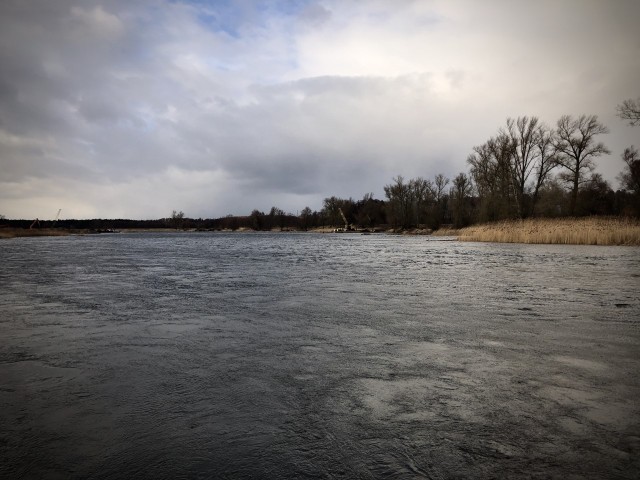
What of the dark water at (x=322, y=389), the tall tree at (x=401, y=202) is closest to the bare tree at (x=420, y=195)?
the tall tree at (x=401, y=202)

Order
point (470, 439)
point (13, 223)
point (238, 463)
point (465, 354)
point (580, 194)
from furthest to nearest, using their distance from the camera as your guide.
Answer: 1. point (13, 223)
2. point (580, 194)
3. point (465, 354)
4. point (470, 439)
5. point (238, 463)

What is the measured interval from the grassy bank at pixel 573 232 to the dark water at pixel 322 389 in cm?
1773

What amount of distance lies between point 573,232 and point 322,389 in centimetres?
2532

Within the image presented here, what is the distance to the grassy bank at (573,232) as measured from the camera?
69.1 ft

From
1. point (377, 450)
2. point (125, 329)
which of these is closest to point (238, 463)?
point (377, 450)

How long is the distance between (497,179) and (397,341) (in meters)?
38.2

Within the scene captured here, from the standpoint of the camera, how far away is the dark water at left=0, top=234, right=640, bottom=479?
216 cm

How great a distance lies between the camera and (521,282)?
946 cm

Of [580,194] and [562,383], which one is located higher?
[580,194]

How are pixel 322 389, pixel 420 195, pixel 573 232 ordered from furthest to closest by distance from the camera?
1. pixel 420 195
2. pixel 573 232
3. pixel 322 389

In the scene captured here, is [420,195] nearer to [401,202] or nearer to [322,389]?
[401,202]

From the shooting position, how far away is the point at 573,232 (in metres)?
23.5

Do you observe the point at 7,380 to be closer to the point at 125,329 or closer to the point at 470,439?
the point at 125,329

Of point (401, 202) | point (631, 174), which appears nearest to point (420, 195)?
point (401, 202)
